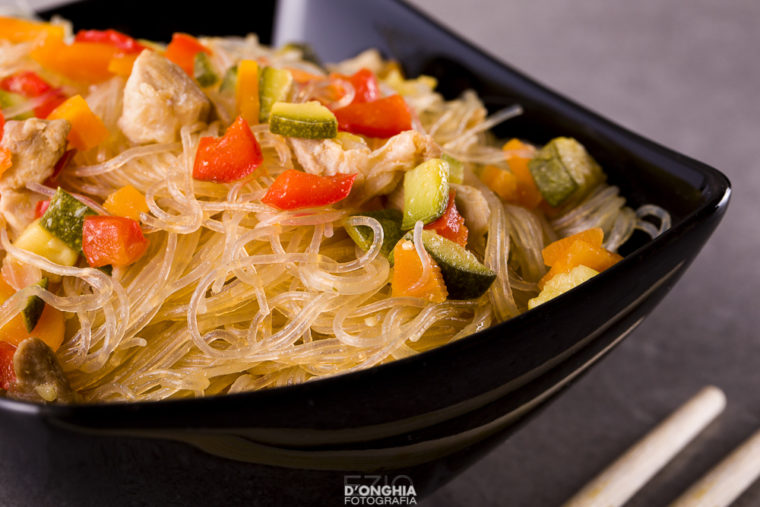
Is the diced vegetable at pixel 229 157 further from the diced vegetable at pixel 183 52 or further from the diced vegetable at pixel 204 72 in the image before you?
the diced vegetable at pixel 183 52

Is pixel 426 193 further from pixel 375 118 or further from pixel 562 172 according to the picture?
pixel 562 172

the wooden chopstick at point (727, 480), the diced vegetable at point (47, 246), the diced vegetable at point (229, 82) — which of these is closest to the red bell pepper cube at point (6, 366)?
the diced vegetable at point (47, 246)

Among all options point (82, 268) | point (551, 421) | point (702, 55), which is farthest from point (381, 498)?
point (702, 55)

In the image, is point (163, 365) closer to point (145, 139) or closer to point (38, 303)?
point (38, 303)

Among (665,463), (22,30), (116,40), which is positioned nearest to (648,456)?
(665,463)

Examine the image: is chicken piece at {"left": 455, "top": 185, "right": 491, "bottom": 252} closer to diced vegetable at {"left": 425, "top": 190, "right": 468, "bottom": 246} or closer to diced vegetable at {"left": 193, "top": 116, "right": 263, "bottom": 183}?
diced vegetable at {"left": 425, "top": 190, "right": 468, "bottom": 246}

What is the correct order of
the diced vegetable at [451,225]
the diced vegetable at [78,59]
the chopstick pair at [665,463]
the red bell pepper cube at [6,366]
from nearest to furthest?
the red bell pepper cube at [6,366] → the diced vegetable at [451,225] → the chopstick pair at [665,463] → the diced vegetable at [78,59]

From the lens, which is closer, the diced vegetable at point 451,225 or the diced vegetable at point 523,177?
the diced vegetable at point 451,225
